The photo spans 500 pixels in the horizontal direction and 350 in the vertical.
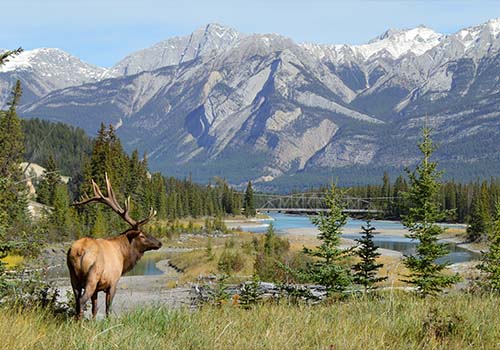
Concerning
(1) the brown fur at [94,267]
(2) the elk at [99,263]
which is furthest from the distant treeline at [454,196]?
(1) the brown fur at [94,267]

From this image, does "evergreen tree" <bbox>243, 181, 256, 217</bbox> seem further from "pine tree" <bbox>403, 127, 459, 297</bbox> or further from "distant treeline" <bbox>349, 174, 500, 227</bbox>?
"pine tree" <bbox>403, 127, 459, 297</bbox>

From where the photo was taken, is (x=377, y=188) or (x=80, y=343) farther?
(x=377, y=188)

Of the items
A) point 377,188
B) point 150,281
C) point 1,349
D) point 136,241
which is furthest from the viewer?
point 377,188

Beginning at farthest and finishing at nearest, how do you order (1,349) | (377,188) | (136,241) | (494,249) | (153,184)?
(377,188) → (153,184) → (494,249) → (136,241) → (1,349)

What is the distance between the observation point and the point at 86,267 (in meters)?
8.25

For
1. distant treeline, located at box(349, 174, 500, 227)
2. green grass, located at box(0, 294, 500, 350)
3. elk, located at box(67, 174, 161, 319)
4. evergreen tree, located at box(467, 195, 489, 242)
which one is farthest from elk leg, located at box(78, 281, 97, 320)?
distant treeline, located at box(349, 174, 500, 227)

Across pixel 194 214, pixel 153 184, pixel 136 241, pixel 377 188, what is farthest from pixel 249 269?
pixel 377 188

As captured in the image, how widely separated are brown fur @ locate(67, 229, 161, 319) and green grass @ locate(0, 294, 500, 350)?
1.05m

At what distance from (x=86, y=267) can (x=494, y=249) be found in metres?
16.0

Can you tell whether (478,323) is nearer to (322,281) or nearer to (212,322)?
(212,322)

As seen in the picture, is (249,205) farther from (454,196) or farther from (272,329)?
(272,329)

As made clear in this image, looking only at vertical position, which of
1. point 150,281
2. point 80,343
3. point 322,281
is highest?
point 80,343

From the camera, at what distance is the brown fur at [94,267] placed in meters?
8.19

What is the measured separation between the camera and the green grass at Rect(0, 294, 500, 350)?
558 centimetres
